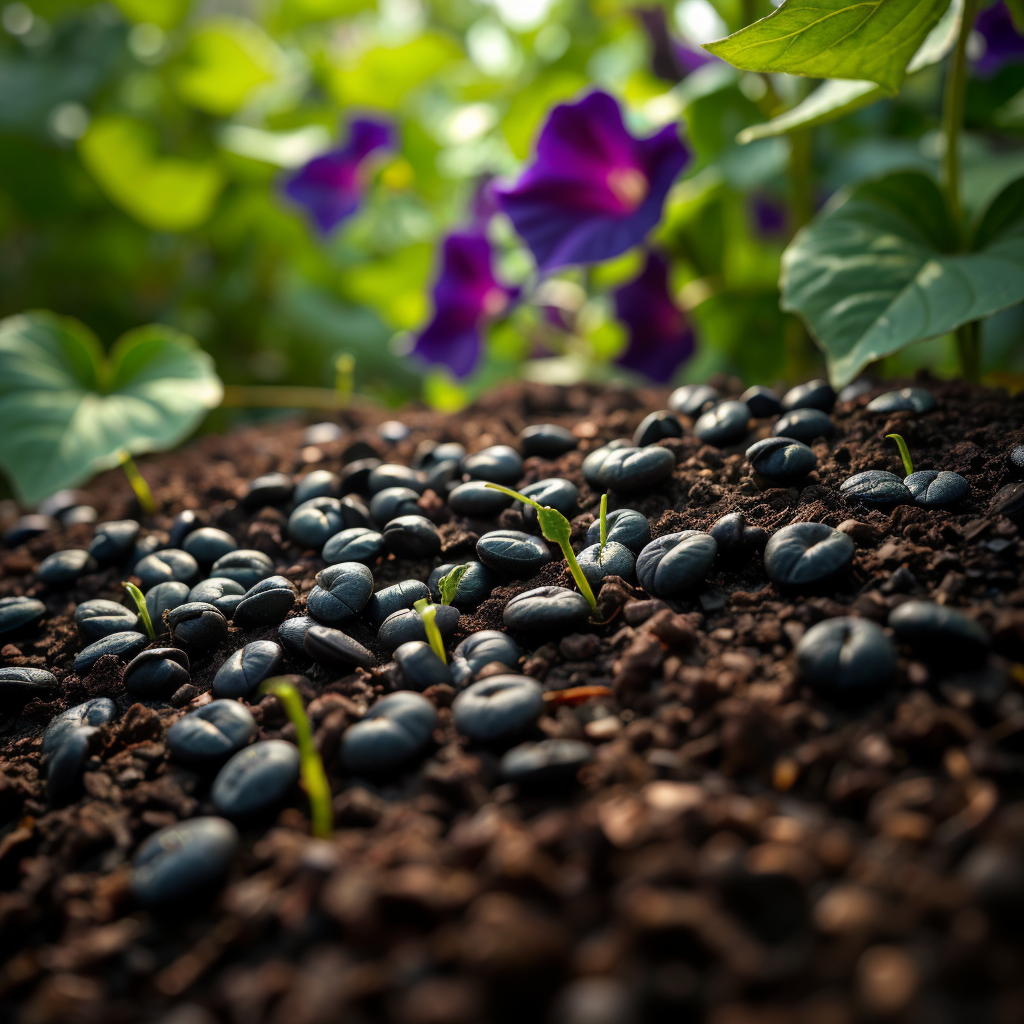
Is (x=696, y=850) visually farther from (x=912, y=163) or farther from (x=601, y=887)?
(x=912, y=163)

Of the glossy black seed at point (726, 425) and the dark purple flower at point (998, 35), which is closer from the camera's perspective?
the glossy black seed at point (726, 425)

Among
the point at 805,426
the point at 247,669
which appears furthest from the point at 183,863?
the point at 805,426

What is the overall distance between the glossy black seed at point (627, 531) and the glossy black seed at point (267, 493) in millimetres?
544

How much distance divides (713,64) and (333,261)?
1255mm

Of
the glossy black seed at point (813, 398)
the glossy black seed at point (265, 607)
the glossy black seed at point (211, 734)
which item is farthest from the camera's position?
the glossy black seed at point (813, 398)

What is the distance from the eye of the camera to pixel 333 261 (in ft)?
8.02

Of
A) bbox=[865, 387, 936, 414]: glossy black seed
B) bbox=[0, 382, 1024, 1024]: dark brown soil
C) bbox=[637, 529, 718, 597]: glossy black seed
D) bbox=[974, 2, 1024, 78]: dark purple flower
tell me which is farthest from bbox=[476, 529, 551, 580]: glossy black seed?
bbox=[974, 2, 1024, 78]: dark purple flower

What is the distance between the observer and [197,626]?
924 millimetres

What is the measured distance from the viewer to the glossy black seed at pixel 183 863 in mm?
604

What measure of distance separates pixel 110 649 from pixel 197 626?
13 centimetres

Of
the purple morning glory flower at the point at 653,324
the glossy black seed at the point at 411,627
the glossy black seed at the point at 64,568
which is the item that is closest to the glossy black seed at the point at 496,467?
the glossy black seed at the point at 411,627

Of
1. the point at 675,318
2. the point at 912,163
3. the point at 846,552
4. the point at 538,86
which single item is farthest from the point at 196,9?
the point at 846,552

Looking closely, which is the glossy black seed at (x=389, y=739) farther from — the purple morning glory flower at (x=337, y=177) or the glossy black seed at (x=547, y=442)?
the purple morning glory flower at (x=337, y=177)

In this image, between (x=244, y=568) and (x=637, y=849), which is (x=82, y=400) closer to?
(x=244, y=568)
